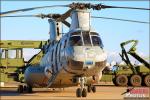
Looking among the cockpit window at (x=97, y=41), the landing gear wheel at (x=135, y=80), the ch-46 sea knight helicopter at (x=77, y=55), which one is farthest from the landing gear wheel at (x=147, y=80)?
the cockpit window at (x=97, y=41)

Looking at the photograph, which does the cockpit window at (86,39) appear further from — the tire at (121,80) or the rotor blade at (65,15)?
the tire at (121,80)

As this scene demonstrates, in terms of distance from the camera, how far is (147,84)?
133ft

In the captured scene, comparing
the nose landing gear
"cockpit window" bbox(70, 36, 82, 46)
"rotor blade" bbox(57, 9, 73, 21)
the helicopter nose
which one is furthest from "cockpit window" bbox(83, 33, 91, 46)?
"rotor blade" bbox(57, 9, 73, 21)

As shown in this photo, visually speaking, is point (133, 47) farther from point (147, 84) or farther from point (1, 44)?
point (1, 44)

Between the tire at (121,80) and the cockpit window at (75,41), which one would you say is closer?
the cockpit window at (75,41)

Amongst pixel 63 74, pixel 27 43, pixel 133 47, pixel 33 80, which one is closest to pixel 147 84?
pixel 133 47

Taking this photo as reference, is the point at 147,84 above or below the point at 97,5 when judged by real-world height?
below

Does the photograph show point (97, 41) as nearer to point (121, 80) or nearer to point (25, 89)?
point (25, 89)

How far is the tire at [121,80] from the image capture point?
41.0 meters

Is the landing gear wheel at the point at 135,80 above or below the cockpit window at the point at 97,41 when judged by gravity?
below

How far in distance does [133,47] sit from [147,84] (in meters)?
4.53

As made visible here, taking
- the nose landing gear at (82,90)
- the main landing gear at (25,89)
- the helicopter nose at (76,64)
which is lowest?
the main landing gear at (25,89)

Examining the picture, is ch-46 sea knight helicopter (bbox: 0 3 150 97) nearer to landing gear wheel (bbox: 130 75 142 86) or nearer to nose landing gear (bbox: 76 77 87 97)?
nose landing gear (bbox: 76 77 87 97)

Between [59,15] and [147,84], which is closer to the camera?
[59,15]
